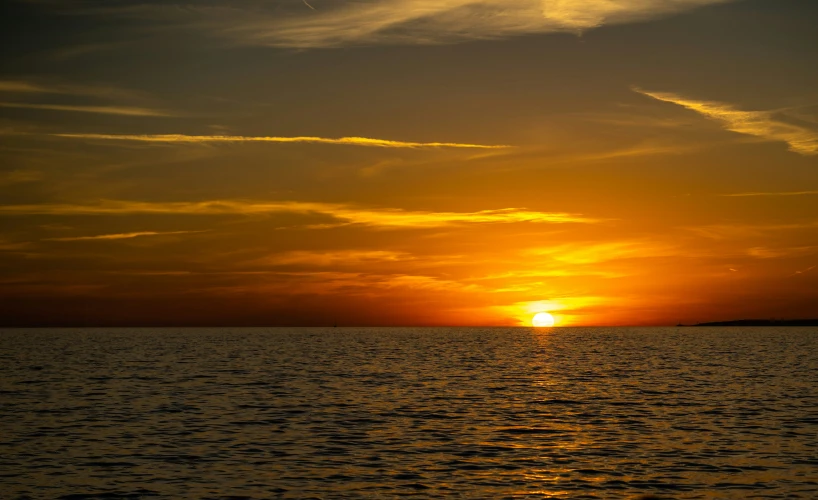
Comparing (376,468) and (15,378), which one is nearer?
(376,468)

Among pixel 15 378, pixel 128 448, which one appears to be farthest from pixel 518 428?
pixel 15 378

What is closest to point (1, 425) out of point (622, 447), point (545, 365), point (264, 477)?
point (264, 477)

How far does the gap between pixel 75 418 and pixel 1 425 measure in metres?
4.58

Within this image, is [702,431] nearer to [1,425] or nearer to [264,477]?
[264,477]

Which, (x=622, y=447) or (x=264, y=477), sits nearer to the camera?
(x=264, y=477)

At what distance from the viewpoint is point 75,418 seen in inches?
2082

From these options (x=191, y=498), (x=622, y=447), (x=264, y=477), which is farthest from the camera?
(x=622, y=447)

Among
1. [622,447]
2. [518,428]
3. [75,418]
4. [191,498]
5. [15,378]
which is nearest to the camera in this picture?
[191,498]

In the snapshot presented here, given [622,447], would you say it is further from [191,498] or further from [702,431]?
[191,498]

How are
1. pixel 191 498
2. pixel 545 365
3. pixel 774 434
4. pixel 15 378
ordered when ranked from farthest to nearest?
pixel 545 365 → pixel 15 378 → pixel 774 434 → pixel 191 498

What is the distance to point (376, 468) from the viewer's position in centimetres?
3616

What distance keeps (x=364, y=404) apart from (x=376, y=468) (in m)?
24.4

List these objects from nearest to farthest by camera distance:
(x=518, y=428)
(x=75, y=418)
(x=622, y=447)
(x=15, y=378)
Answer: (x=622, y=447)
(x=518, y=428)
(x=75, y=418)
(x=15, y=378)

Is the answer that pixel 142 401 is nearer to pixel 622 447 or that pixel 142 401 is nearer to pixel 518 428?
pixel 518 428
